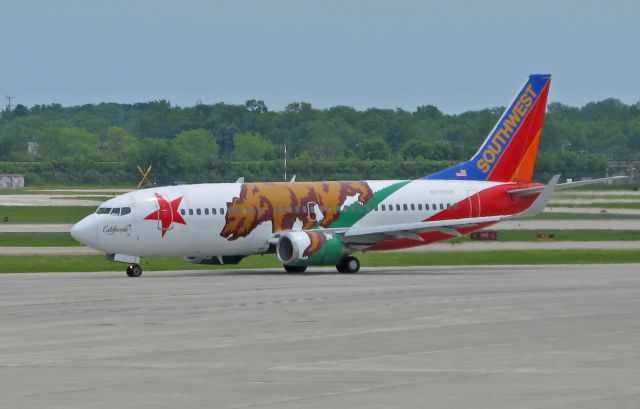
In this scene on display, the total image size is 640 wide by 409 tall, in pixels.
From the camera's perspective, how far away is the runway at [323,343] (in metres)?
22.9

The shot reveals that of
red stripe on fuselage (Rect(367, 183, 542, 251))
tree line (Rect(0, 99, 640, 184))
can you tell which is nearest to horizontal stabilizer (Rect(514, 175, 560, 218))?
red stripe on fuselage (Rect(367, 183, 542, 251))

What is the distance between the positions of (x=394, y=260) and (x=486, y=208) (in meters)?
6.66

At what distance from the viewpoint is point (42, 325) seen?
35438 millimetres

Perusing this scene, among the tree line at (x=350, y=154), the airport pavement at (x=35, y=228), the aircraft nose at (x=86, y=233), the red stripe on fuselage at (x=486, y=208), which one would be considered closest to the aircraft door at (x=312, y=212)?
the red stripe on fuselage at (x=486, y=208)

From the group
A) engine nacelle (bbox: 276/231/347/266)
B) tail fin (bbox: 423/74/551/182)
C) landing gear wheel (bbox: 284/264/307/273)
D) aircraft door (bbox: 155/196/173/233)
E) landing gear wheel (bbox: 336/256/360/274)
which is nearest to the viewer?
aircraft door (bbox: 155/196/173/233)

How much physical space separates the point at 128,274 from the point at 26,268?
754cm

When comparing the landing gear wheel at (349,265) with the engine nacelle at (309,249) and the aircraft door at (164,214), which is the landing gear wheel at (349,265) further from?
the aircraft door at (164,214)

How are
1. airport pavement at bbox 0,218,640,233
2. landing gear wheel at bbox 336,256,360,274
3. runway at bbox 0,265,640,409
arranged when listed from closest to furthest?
runway at bbox 0,265,640,409 → landing gear wheel at bbox 336,256,360,274 → airport pavement at bbox 0,218,640,233

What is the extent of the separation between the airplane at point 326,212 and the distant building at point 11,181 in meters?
114

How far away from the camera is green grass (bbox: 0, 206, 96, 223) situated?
355ft

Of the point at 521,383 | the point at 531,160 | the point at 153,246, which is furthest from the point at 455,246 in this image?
the point at 521,383

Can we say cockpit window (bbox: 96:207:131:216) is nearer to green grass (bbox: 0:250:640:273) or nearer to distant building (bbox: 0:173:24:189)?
green grass (bbox: 0:250:640:273)

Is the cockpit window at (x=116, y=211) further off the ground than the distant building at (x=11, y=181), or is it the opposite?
the distant building at (x=11, y=181)

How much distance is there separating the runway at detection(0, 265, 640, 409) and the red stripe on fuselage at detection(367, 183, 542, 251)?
8.92 meters
